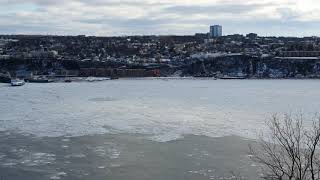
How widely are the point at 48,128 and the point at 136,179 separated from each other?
6177mm

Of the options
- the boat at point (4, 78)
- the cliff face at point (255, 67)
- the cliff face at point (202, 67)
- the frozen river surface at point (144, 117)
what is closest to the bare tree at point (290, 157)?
the frozen river surface at point (144, 117)

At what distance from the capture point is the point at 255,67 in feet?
180

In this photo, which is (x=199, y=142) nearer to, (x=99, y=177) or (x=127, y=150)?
(x=127, y=150)

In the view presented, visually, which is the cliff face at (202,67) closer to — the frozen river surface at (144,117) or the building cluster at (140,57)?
the building cluster at (140,57)

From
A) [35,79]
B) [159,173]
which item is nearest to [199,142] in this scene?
[159,173]

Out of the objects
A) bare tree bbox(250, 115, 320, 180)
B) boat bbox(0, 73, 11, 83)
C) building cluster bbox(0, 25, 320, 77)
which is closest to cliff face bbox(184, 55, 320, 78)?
building cluster bbox(0, 25, 320, 77)

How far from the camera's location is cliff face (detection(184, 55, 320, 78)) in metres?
52.5

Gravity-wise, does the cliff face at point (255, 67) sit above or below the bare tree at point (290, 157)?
below

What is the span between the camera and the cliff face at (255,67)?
172 ft

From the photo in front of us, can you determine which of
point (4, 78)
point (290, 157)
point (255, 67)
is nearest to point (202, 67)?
point (255, 67)

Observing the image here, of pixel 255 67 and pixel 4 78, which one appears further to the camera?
pixel 255 67

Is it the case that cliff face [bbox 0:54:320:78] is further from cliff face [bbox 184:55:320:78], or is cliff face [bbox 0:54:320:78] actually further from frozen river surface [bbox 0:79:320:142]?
frozen river surface [bbox 0:79:320:142]

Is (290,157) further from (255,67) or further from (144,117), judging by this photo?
(255,67)

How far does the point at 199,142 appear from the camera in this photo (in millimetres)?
11922
